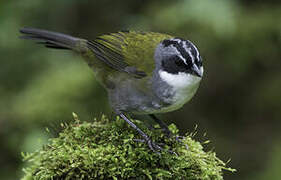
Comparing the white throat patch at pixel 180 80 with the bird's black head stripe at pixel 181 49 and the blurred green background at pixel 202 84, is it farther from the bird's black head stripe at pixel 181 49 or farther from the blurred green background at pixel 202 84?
the blurred green background at pixel 202 84

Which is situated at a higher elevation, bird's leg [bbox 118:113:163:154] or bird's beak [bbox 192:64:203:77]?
bird's beak [bbox 192:64:203:77]

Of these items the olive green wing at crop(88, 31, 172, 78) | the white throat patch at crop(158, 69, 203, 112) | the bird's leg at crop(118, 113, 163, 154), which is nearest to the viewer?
the bird's leg at crop(118, 113, 163, 154)

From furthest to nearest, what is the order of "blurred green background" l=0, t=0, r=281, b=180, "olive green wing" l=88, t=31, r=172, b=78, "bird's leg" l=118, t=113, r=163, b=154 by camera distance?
"blurred green background" l=0, t=0, r=281, b=180, "olive green wing" l=88, t=31, r=172, b=78, "bird's leg" l=118, t=113, r=163, b=154

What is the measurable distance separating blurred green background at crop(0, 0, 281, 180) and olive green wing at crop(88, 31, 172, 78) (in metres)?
1.86

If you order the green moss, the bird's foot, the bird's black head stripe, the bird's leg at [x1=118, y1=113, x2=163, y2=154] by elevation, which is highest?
the bird's black head stripe

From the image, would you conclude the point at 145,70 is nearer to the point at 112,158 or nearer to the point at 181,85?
the point at 181,85

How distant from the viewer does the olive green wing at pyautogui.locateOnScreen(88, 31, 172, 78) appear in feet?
12.8

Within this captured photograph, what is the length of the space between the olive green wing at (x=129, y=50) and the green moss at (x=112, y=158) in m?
0.65

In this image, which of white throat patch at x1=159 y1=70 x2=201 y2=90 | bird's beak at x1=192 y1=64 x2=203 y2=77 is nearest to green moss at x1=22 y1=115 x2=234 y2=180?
white throat patch at x1=159 y1=70 x2=201 y2=90

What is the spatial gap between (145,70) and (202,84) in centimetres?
348

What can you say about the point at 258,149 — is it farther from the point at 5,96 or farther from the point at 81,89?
the point at 5,96

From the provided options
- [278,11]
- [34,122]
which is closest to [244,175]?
[278,11]

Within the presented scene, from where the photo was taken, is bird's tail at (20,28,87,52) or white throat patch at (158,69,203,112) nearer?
white throat patch at (158,69,203,112)

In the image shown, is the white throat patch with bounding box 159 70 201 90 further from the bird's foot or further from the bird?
the bird's foot
